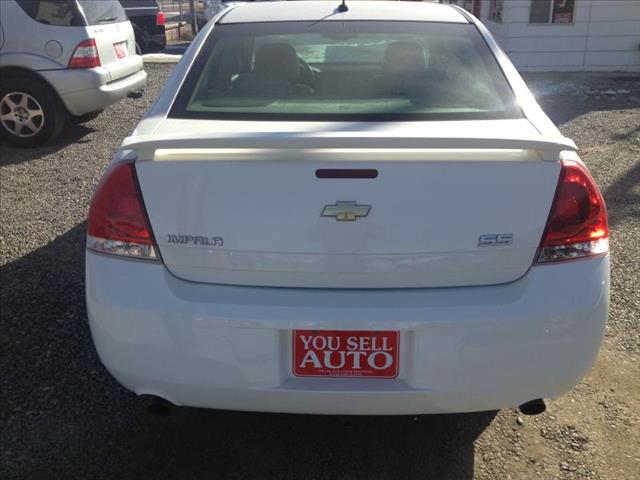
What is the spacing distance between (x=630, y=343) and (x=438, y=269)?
1852 mm

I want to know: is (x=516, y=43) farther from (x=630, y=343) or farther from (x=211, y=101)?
(x=211, y=101)

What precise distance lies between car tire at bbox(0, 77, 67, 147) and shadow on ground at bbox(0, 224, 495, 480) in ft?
15.2

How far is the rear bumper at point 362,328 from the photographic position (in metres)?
2.18

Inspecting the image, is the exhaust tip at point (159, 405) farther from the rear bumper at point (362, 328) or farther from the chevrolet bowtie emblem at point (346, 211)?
the chevrolet bowtie emblem at point (346, 211)

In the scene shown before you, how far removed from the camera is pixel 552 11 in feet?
41.4

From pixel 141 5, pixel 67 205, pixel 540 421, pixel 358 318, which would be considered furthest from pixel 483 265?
pixel 141 5

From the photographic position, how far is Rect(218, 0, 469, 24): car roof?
333cm

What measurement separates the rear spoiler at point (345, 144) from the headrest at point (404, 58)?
96 cm

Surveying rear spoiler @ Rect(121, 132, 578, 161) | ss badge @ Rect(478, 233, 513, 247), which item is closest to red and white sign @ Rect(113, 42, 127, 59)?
rear spoiler @ Rect(121, 132, 578, 161)

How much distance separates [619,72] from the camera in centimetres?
1273

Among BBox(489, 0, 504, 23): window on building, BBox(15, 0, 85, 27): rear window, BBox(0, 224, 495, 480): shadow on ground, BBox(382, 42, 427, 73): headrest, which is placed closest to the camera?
BBox(0, 224, 495, 480): shadow on ground

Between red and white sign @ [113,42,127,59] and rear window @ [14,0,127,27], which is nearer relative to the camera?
rear window @ [14,0,127,27]

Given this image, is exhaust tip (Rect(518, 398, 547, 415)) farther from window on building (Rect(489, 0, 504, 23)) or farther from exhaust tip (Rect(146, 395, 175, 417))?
window on building (Rect(489, 0, 504, 23))

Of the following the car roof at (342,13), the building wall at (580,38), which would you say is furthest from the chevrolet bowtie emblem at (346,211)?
the building wall at (580,38)
